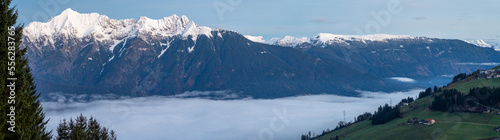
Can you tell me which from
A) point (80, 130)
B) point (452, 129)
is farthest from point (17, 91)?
point (452, 129)

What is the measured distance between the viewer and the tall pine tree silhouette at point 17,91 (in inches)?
1291

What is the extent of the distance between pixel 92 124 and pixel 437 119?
174097mm

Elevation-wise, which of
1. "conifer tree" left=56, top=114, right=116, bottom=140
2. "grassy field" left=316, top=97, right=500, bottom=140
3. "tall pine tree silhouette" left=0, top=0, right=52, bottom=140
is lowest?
"grassy field" left=316, top=97, right=500, bottom=140

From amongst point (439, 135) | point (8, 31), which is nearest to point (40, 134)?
point (8, 31)

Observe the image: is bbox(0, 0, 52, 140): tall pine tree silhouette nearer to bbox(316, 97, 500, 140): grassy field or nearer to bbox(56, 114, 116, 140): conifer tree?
bbox(56, 114, 116, 140): conifer tree

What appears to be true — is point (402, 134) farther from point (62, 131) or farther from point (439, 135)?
point (62, 131)

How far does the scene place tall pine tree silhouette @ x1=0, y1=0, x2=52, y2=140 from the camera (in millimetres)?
32781

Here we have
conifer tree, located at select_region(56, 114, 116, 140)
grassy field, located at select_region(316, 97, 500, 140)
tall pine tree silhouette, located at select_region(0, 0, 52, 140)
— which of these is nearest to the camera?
tall pine tree silhouette, located at select_region(0, 0, 52, 140)

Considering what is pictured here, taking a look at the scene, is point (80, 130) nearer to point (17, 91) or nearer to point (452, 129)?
point (17, 91)

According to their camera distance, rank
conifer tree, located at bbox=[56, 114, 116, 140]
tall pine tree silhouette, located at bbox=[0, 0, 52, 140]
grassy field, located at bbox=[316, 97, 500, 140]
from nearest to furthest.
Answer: tall pine tree silhouette, located at bbox=[0, 0, 52, 140] < conifer tree, located at bbox=[56, 114, 116, 140] < grassy field, located at bbox=[316, 97, 500, 140]

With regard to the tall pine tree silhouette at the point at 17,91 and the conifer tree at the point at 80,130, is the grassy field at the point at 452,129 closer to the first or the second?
the conifer tree at the point at 80,130

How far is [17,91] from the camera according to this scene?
33594 mm

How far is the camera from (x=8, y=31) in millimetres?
34031

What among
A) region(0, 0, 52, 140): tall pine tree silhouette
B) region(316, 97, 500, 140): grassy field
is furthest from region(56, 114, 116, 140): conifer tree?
region(316, 97, 500, 140): grassy field
